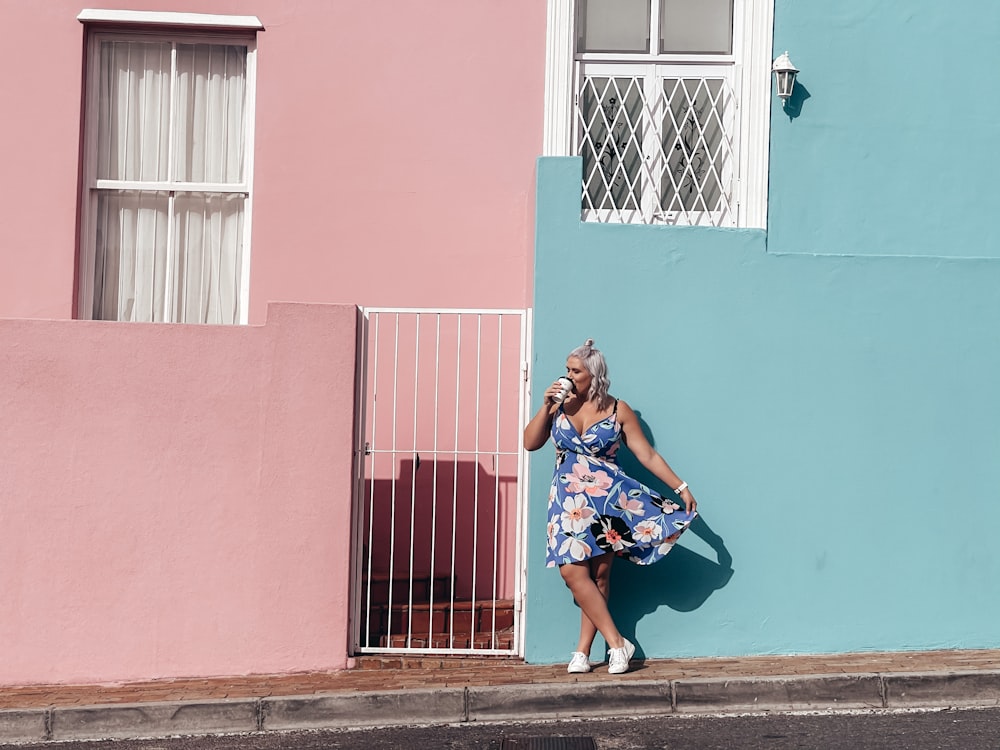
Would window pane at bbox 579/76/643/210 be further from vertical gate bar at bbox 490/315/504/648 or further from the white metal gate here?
vertical gate bar at bbox 490/315/504/648

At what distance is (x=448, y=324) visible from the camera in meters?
8.34

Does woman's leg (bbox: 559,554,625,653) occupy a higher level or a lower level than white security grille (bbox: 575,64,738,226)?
lower

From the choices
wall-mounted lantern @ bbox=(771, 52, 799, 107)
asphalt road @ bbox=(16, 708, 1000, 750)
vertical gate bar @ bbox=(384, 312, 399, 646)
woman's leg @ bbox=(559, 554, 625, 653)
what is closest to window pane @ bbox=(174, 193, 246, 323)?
vertical gate bar @ bbox=(384, 312, 399, 646)

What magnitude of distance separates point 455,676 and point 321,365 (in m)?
1.87

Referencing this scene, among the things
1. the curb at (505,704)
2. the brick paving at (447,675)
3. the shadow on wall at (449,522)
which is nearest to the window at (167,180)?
the shadow on wall at (449,522)

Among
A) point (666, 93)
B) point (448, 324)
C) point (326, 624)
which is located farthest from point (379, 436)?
point (666, 93)

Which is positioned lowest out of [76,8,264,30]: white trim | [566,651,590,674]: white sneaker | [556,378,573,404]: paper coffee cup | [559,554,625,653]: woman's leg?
[566,651,590,674]: white sneaker

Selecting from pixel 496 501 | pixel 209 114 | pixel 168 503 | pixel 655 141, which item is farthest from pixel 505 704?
pixel 209 114

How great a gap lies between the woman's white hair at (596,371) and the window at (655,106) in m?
1.72

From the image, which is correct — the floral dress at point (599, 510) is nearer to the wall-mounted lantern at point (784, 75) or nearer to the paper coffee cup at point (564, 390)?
the paper coffee cup at point (564, 390)

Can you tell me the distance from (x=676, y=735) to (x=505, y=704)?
923 millimetres

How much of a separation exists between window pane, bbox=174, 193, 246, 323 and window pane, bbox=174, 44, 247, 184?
0.55 ft

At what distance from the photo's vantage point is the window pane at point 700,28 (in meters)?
8.52

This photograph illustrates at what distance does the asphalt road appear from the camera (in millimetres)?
5844
